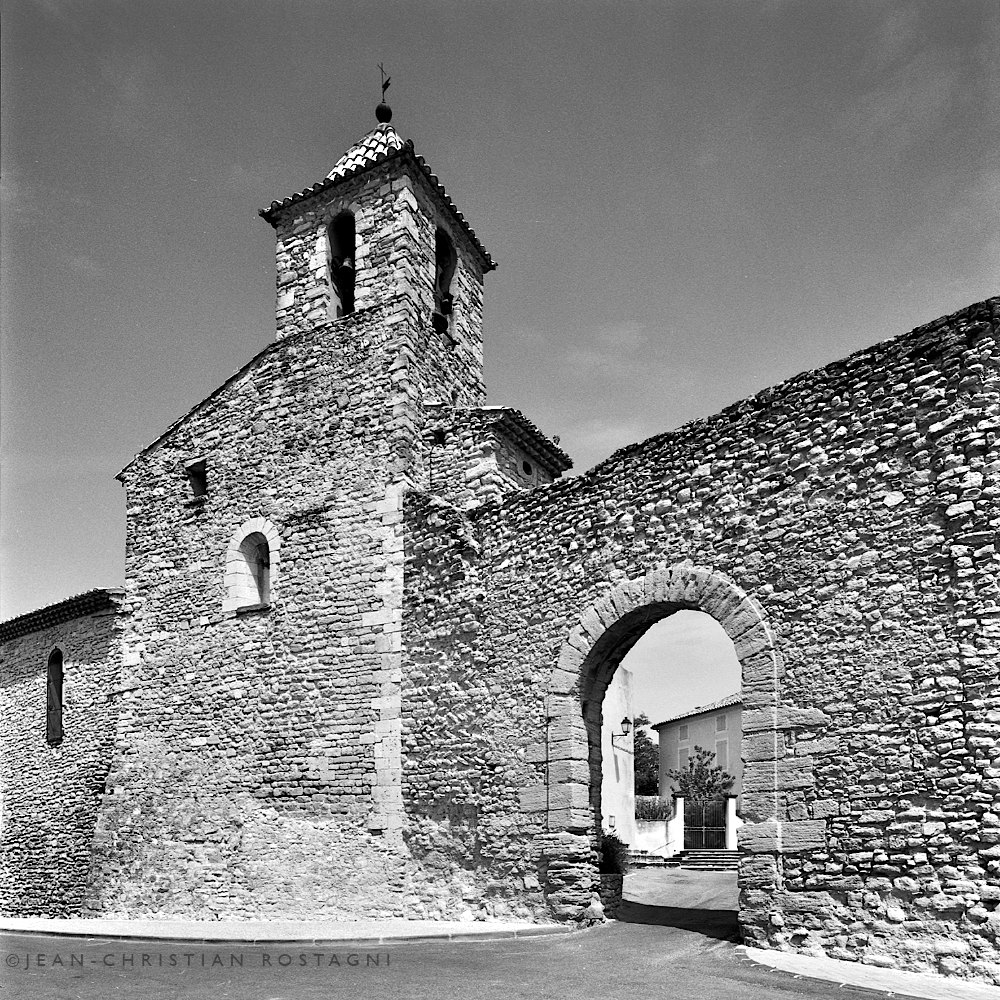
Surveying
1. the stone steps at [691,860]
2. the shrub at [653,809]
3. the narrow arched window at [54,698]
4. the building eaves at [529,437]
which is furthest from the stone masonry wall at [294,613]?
the shrub at [653,809]

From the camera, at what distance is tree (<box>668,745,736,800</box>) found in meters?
39.0

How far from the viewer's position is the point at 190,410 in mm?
15961

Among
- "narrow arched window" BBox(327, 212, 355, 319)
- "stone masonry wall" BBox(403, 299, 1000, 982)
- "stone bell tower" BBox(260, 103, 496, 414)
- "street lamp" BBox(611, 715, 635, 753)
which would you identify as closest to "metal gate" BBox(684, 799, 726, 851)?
"street lamp" BBox(611, 715, 635, 753)

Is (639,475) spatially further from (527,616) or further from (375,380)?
(375,380)

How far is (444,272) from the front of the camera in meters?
16.5

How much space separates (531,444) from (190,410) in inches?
225

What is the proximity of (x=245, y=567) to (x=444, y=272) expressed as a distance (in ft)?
19.4

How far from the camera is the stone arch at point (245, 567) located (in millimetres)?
14508

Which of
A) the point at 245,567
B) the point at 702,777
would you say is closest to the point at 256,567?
the point at 245,567

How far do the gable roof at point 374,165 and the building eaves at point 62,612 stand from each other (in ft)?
23.4

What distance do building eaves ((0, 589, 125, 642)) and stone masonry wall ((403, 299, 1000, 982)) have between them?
819cm

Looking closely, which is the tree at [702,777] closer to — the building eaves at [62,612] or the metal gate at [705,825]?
the metal gate at [705,825]

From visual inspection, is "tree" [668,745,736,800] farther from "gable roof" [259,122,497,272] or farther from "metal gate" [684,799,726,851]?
"gable roof" [259,122,497,272]

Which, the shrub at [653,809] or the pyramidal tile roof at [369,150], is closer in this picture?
the pyramidal tile roof at [369,150]
